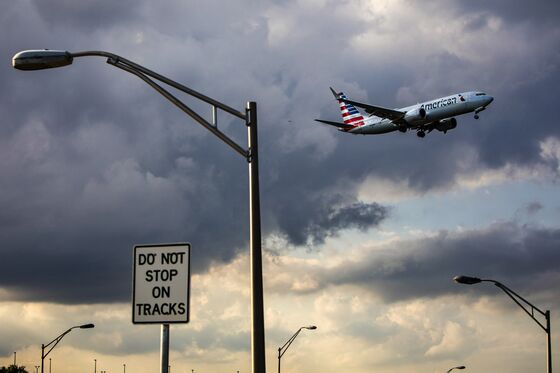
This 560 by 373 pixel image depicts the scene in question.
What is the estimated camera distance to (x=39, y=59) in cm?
1412

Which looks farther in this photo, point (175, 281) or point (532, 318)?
point (532, 318)

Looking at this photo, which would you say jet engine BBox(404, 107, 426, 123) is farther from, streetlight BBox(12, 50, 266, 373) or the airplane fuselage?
streetlight BBox(12, 50, 266, 373)

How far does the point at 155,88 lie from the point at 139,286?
5285 mm

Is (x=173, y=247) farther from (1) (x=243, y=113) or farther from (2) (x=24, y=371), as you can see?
(2) (x=24, y=371)

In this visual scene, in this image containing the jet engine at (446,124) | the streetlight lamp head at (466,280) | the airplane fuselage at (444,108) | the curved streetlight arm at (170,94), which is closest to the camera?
the curved streetlight arm at (170,94)

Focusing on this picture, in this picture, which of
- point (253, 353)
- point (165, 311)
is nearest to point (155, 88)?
point (253, 353)

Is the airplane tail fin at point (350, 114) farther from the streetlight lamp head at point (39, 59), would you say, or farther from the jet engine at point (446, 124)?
the streetlight lamp head at point (39, 59)

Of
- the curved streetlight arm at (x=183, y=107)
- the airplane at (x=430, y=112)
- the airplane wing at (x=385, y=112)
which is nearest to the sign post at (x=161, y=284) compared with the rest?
the curved streetlight arm at (x=183, y=107)

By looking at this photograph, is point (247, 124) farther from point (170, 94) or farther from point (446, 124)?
point (446, 124)

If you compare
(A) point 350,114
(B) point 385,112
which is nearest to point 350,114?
(A) point 350,114

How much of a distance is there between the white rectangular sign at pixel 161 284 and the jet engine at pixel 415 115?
246 ft

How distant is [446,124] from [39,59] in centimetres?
7382

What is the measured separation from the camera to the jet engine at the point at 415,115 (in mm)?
83750

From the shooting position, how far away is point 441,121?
8562cm
